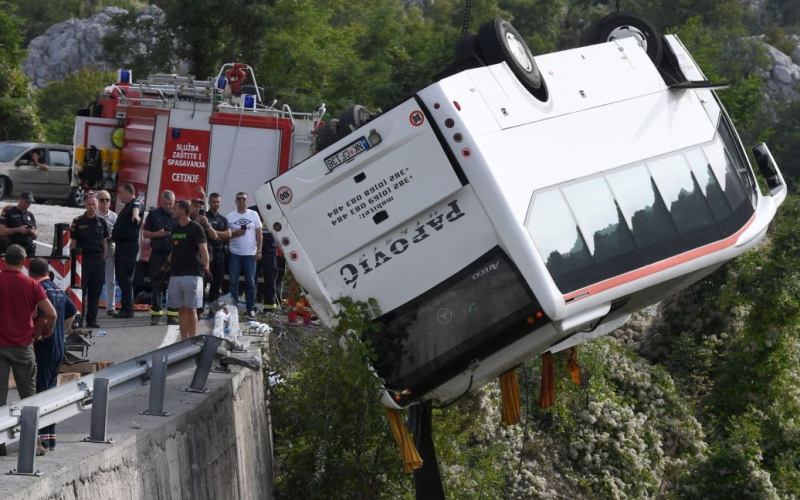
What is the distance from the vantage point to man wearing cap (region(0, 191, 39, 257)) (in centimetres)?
1504

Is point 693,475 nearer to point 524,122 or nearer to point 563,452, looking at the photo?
point 563,452

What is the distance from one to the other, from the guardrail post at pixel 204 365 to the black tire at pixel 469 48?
9.93 feet

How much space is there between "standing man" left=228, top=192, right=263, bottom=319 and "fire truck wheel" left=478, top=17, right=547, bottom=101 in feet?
21.2

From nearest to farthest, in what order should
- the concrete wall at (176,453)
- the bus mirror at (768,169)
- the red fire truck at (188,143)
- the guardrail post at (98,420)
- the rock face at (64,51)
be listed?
the concrete wall at (176,453) → the guardrail post at (98,420) → the bus mirror at (768,169) → the red fire truck at (188,143) → the rock face at (64,51)

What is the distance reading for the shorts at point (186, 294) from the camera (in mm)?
12797

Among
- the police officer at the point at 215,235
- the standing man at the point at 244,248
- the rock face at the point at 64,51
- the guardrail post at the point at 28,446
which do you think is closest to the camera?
the guardrail post at the point at 28,446

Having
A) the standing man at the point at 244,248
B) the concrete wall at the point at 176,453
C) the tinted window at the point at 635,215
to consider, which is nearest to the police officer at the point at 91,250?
the standing man at the point at 244,248

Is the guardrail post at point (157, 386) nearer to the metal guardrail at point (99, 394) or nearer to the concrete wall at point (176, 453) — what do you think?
the metal guardrail at point (99, 394)

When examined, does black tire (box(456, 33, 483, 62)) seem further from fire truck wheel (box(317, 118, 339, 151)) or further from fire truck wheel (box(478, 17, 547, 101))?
fire truck wheel (box(317, 118, 339, 151))

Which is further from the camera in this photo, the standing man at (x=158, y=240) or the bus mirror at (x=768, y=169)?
the standing man at (x=158, y=240)

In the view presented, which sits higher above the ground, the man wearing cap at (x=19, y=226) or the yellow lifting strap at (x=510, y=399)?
the yellow lifting strap at (x=510, y=399)

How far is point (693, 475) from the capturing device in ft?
54.4

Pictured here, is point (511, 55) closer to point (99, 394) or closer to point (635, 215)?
point (635, 215)

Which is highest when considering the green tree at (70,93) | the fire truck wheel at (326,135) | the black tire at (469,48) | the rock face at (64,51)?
the black tire at (469,48)
